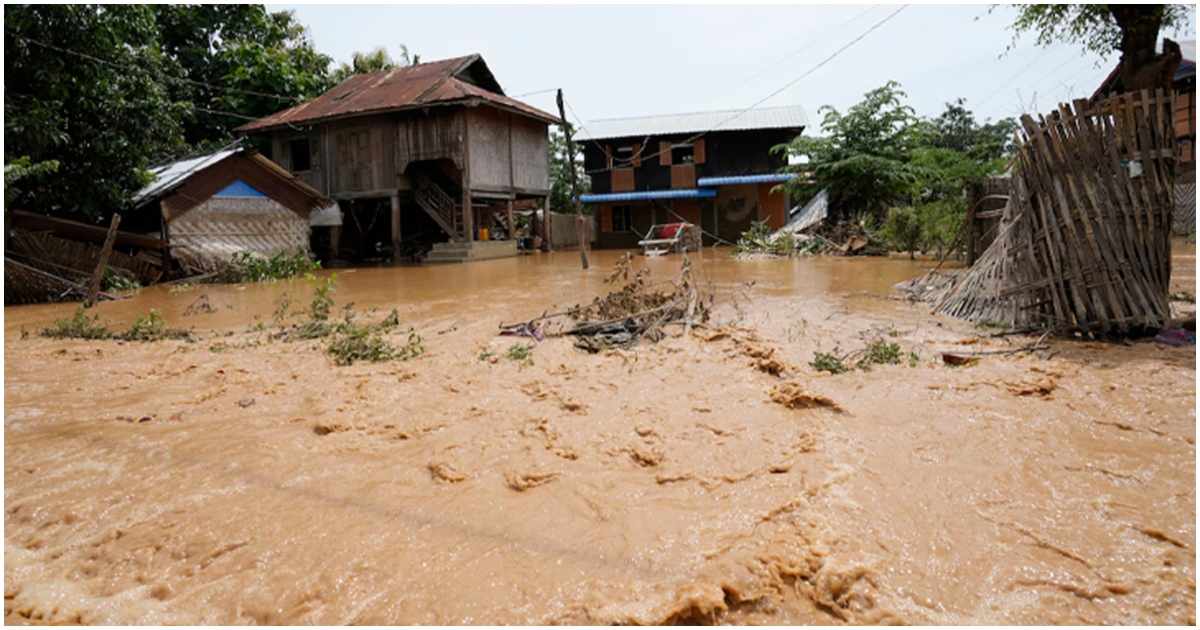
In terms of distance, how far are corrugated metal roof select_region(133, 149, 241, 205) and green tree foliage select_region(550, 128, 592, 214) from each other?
17808 mm

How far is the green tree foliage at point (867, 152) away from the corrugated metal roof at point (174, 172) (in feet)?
53.5

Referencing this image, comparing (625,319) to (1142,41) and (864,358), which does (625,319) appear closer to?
(864,358)

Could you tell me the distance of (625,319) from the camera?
6.39 meters

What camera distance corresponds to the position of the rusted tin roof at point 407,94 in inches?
788

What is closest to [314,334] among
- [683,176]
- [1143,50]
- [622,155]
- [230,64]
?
[1143,50]

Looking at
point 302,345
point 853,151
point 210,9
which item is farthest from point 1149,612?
point 210,9

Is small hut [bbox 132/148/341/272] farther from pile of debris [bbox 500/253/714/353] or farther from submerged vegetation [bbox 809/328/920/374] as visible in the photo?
submerged vegetation [bbox 809/328/920/374]

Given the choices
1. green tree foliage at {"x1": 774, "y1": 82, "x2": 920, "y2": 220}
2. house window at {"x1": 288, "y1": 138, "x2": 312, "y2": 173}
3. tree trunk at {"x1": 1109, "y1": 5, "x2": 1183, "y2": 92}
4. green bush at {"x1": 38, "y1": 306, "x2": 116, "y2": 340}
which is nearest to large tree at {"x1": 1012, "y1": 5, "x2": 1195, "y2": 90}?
tree trunk at {"x1": 1109, "y1": 5, "x2": 1183, "y2": 92}

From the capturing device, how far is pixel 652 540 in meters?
2.59

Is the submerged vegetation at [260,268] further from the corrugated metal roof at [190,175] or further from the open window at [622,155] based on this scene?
the open window at [622,155]

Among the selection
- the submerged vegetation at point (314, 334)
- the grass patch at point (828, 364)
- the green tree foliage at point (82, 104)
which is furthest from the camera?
the green tree foliage at point (82, 104)

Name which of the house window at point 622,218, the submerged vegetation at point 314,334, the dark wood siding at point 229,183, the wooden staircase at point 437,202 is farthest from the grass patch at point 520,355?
the house window at point 622,218

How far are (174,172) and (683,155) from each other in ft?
66.0

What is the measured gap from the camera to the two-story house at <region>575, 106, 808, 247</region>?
29500 mm
